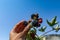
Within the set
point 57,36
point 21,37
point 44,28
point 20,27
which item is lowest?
point 21,37

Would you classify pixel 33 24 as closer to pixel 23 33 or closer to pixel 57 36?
pixel 23 33

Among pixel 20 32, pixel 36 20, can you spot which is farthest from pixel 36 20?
pixel 20 32

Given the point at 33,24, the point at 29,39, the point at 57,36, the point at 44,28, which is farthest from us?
the point at 57,36

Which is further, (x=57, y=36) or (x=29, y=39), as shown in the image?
(x=57, y=36)

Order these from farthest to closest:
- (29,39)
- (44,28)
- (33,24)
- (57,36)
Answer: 1. (57,36)
2. (44,28)
3. (29,39)
4. (33,24)

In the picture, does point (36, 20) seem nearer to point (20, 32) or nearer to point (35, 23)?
point (35, 23)

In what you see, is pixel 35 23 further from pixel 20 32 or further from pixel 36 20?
pixel 20 32

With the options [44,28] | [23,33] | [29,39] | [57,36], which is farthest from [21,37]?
[57,36]

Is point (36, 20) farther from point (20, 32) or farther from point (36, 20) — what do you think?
point (20, 32)
